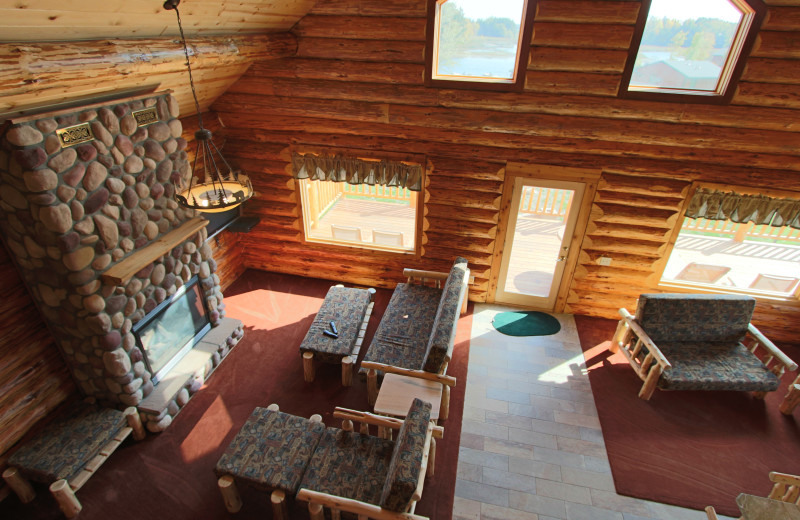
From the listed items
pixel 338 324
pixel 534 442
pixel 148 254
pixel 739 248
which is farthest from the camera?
pixel 739 248

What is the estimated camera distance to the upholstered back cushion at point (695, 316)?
201 inches

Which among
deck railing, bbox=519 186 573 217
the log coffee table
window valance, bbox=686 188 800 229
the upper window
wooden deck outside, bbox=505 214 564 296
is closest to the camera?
the upper window

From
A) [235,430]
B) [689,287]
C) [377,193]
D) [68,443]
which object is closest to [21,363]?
[68,443]

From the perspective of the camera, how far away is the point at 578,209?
565cm

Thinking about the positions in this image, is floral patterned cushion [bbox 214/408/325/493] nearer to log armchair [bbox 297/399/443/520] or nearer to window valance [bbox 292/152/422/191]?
log armchair [bbox 297/399/443/520]

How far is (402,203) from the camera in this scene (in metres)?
10.0

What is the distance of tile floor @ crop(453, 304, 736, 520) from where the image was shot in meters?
3.79

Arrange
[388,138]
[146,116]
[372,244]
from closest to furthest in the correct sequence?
[146,116]
[388,138]
[372,244]

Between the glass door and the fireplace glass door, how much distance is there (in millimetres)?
4225

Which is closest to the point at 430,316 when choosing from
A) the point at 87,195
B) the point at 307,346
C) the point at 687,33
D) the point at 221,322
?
the point at 307,346

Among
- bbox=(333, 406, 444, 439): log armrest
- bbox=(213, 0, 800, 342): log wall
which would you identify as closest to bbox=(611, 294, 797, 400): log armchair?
bbox=(213, 0, 800, 342): log wall

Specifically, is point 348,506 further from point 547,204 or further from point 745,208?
point 547,204

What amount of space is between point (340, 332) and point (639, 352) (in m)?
3.71

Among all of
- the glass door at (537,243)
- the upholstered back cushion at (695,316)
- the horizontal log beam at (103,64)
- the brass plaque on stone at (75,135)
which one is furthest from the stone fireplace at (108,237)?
the upholstered back cushion at (695,316)
